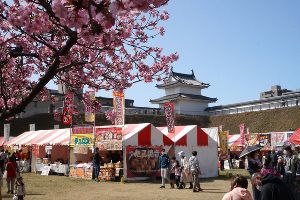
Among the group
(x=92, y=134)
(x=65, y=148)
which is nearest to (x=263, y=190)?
(x=92, y=134)

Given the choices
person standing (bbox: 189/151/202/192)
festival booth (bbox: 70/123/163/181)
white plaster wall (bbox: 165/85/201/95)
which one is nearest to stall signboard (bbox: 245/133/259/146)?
festival booth (bbox: 70/123/163/181)

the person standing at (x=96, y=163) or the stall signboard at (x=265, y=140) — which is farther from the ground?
the stall signboard at (x=265, y=140)

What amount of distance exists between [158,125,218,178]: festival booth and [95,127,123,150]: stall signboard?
267cm

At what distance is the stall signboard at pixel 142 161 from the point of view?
18562 millimetres

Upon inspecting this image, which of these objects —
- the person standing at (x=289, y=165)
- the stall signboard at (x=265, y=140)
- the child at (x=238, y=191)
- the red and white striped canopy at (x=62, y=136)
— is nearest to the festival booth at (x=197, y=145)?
the red and white striped canopy at (x=62, y=136)

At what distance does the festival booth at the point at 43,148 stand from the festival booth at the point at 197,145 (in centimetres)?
647

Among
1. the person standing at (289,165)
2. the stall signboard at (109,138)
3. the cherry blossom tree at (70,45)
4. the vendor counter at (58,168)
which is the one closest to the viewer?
the cherry blossom tree at (70,45)

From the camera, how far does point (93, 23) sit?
3502 millimetres

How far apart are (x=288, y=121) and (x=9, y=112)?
45059 millimetres

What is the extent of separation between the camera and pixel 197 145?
69.7ft

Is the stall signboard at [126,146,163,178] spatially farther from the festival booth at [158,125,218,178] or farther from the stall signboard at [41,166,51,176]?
the stall signboard at [41,166,51,176]

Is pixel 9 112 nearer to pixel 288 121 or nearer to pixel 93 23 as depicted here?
pixel 93 23

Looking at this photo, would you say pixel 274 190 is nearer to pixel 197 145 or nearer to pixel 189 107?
pixel 197 145

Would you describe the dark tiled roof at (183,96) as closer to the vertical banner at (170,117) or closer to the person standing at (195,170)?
the vertical banner at (170,117)
